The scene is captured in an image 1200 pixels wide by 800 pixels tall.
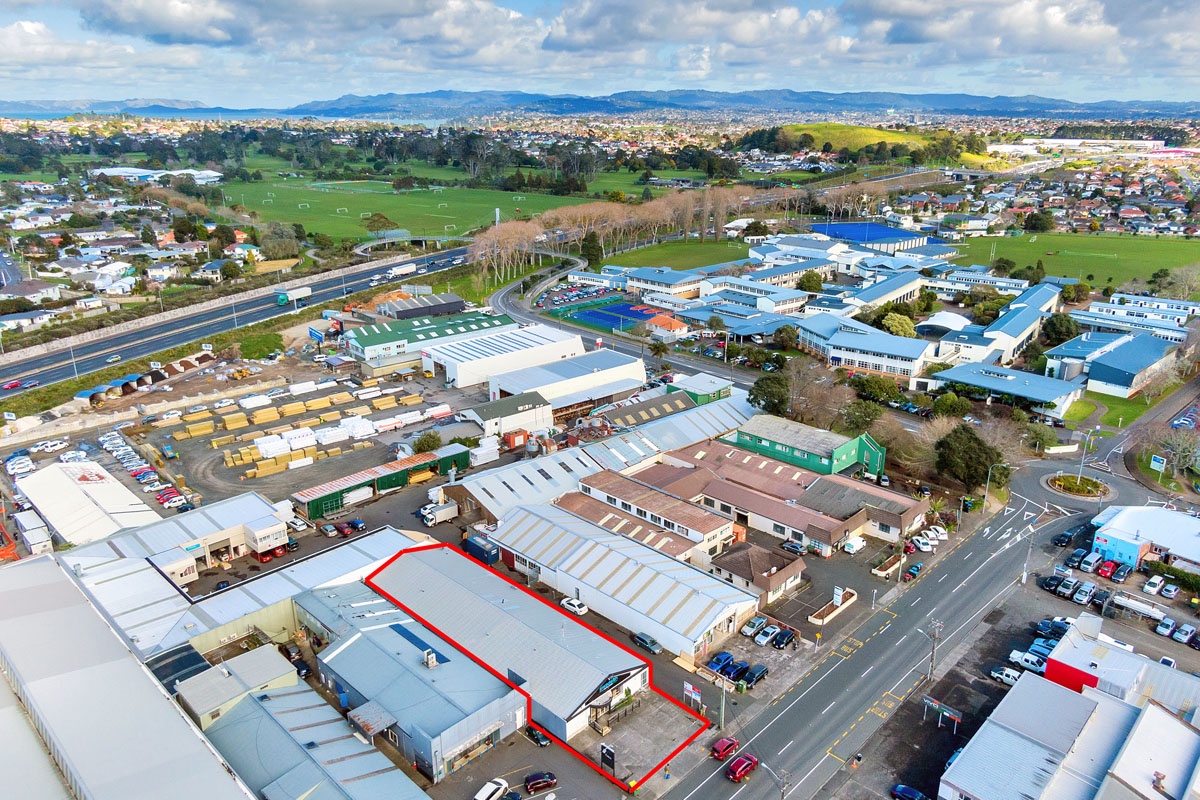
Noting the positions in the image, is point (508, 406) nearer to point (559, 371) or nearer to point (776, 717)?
point (559, 371)

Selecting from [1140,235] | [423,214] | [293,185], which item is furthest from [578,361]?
[293,185]

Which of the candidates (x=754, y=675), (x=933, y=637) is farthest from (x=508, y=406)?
(x=933, y=637)

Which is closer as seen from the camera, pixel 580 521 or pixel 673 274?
pixel 580 521

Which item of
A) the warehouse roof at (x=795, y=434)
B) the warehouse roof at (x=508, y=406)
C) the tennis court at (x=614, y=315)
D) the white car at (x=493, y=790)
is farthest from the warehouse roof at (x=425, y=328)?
the white car at (x=493, y=790)

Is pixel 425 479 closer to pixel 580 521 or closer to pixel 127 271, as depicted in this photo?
pixel 580 521

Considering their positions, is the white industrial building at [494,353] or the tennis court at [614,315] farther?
the tennis court at [614,315]

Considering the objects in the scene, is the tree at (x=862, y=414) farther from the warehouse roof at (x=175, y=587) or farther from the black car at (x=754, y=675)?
the warehouse roof at (x=175, y=587)

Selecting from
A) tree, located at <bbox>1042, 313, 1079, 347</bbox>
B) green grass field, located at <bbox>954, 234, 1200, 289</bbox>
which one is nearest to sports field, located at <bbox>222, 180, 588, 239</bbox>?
green grass field, located at <bbox>954, 234, 1200, 289</bbox>
